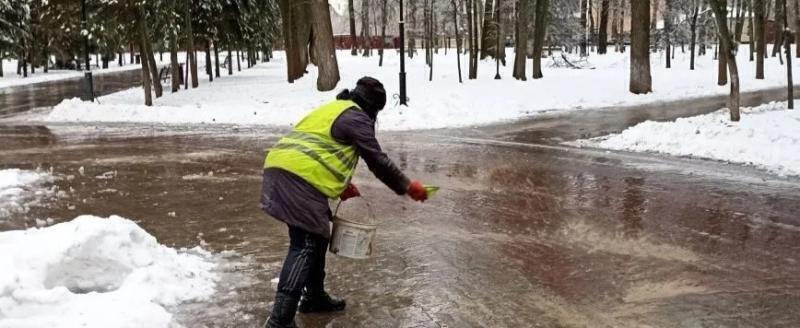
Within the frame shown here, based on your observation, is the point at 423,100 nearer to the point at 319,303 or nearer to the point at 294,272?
the point at 319,303

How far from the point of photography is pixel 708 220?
7.54 metres

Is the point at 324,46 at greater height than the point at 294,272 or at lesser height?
greater

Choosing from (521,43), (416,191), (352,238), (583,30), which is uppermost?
(583,30)

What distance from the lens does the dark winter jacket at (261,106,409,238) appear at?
4141 millimetres

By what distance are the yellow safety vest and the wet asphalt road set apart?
1.10 m

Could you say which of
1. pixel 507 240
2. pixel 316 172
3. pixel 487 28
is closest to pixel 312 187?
pixel 316 172

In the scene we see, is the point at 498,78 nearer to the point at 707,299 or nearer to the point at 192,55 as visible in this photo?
the point at 192,55

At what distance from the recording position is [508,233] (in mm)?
7090

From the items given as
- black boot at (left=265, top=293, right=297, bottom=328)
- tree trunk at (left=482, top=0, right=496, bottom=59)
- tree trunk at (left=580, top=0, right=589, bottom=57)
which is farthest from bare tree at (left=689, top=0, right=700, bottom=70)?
black boot at (left=265, top=293, right=297, bottom=328)

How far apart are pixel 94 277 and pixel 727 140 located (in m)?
10.4

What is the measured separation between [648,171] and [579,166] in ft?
3.38

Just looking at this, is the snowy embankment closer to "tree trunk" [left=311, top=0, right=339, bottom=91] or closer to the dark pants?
the dark pants

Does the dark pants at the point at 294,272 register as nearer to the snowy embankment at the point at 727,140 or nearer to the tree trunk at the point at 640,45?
the snowy embankment at the point at 727,140

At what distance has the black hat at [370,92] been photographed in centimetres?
430
